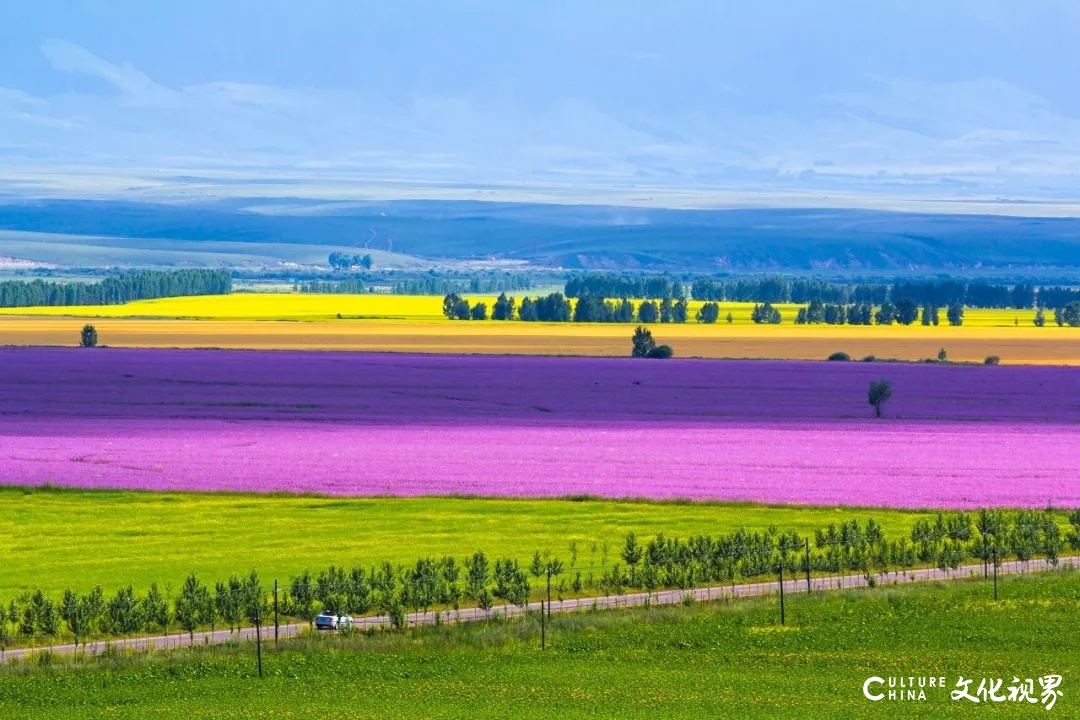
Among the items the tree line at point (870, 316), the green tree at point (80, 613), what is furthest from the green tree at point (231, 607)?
the tree line at point (870, 316)

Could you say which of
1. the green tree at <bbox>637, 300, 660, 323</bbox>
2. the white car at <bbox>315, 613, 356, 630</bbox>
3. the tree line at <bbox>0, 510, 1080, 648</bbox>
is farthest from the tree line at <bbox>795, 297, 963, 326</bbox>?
the white car at <bbox>315, 613, 356, 630</bbox>

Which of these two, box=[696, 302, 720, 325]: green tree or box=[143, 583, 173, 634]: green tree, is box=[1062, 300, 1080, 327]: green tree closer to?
box=[696, 302, 720, 325]: green tree

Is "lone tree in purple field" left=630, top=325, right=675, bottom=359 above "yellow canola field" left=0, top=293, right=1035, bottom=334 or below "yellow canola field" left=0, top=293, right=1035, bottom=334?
below

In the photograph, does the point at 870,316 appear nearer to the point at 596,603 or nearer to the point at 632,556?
the point at 632,556

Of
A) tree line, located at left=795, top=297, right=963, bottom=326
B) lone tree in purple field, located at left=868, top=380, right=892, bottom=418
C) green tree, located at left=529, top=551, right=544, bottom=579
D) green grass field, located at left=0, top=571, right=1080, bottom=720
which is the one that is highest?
tree line, located at left=795, top=297, right=963, bottom=326

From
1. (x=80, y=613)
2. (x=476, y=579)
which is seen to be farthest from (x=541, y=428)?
(x=80, y=613)

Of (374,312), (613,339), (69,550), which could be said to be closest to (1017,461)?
(69,550)
